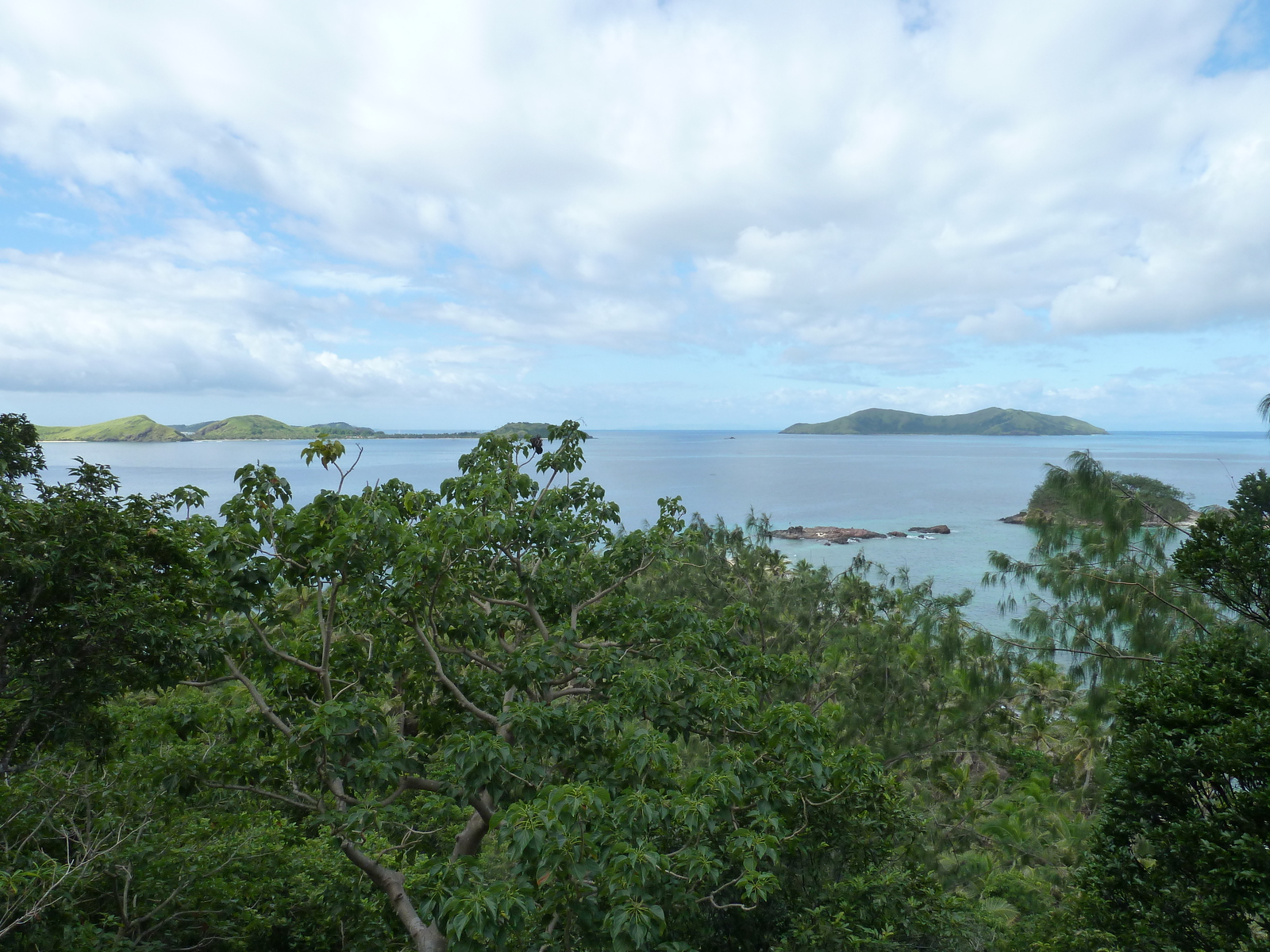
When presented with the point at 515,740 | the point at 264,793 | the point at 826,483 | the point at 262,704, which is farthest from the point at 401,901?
the point at 826,483

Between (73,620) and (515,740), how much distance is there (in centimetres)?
324

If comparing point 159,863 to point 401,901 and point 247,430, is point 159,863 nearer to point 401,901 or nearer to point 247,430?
point 401,901

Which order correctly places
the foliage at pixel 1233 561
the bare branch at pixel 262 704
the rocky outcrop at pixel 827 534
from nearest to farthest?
the bare branch at pixel 262 704
the foliage at pixel 1233 561
the rocky outcrop at pixel 827 534

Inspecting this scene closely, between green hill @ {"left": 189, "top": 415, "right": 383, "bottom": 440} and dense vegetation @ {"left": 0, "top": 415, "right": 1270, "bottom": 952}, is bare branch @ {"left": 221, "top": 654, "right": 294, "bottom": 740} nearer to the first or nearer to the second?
dense vegetation @ {"left": 0, "top": 415, "right": 1270, "bottom": 952}

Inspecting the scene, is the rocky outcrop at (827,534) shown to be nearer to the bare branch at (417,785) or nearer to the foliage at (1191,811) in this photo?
the foliage at (1191,811)

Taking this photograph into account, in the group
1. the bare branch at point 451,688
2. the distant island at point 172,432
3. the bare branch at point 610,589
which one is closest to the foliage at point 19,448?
the bare branch at point 451,688

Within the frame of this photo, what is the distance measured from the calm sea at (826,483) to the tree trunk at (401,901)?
22.1 ft

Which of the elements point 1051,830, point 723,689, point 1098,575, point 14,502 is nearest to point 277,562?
point 14,502

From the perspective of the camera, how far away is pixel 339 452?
475 cm

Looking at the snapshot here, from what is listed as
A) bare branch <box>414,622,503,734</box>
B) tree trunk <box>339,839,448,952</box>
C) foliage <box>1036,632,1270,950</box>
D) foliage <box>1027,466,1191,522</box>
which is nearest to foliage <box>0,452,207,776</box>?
bare branch <box>414,622,503,734</box>

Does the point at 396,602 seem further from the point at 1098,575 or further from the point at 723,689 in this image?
the point at 1098,575

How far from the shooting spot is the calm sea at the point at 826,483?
35.7m

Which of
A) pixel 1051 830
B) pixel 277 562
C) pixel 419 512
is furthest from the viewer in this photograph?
pixel 1051 830

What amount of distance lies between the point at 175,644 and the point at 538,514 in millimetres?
3123
